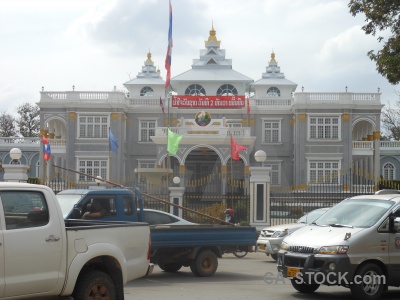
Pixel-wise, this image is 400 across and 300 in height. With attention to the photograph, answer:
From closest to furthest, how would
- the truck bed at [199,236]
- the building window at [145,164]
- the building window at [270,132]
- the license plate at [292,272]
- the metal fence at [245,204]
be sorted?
1. the license plate at [292,272]
2. the truck bed at [199,236]
3. the metal fence at [245,204]
4. the building window at [270,132]
5. the building window at [145,164]

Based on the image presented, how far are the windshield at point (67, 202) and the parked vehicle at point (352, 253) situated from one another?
4.37 meters

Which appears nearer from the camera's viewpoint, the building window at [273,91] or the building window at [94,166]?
the building window at [94,166]

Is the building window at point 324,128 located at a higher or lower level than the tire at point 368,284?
higher

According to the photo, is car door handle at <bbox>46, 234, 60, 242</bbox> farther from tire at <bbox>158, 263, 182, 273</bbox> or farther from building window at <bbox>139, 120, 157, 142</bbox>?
building window at <bbox>139, 120, 157, 142</bbox>

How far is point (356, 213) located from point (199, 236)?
3.77 m

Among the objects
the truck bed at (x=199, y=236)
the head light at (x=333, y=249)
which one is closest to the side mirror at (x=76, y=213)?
the truck bed at (x=199, y=236)

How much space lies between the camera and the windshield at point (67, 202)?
14.2 meters

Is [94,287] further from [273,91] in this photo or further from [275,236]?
[273,91]

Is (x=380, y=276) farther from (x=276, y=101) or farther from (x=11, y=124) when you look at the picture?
(x=11, y=124)

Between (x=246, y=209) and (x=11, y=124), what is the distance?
55634 millimetres

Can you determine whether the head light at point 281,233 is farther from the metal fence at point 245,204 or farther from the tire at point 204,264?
the metal fence at point 245,204

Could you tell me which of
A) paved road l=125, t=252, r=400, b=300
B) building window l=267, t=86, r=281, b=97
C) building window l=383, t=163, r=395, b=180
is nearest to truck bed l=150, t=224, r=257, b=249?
paved road l=125, t=252, r=400, b=300

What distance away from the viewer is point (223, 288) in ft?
43.5

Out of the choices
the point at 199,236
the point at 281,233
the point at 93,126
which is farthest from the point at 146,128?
the point at 199,236
